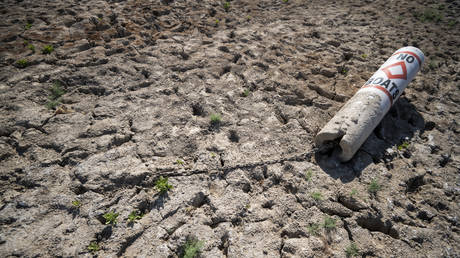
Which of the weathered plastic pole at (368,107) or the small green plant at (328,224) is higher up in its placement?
the weathered plastic pole at (368,107)

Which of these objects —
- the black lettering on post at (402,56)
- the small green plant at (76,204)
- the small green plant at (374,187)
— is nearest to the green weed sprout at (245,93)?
the small green plant at (374,187)

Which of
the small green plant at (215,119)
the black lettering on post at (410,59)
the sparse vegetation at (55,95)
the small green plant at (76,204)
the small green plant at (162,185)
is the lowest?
the small green plant at (76,204)

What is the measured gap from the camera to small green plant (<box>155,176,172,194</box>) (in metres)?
3.06

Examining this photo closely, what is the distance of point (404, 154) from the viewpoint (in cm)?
388

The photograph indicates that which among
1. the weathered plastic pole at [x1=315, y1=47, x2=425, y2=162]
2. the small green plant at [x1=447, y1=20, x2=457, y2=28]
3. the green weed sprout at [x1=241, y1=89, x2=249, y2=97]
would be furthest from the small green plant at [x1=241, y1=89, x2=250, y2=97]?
the small green plant at [x1=447, y1=20, x2=457, y2=28]

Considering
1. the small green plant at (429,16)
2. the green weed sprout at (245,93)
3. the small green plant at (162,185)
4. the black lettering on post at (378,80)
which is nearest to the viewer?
the small green plant at (162,185)

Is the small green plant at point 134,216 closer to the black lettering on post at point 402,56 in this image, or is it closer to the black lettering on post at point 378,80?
the black lettering on post at point 378,80

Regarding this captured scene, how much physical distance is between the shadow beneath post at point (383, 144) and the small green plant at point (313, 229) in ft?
2.80

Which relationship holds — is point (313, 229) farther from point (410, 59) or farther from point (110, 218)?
point (410, 59)

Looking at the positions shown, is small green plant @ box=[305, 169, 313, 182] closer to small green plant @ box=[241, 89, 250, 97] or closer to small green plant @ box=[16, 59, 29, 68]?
small green plant @ box=[241, 89, 250, 97]

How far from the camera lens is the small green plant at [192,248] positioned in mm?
2545

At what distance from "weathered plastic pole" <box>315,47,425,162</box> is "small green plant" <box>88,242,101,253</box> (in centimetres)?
315

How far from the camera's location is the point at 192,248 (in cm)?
258

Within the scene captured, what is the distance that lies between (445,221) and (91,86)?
5.70m
